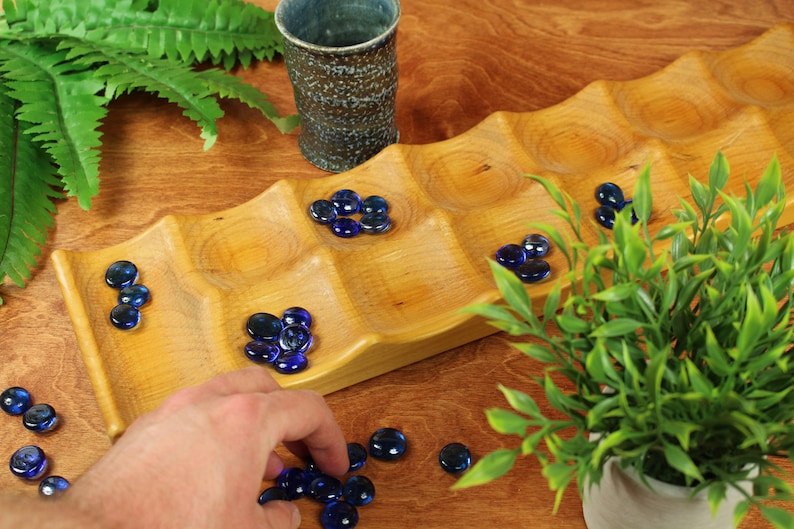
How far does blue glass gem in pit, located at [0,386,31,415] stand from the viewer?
35.2 inches

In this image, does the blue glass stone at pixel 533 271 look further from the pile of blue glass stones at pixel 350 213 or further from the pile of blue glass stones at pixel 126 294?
the pile of blue glass stones at pixel 126 294

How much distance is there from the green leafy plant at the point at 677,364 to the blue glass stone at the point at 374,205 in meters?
0.42

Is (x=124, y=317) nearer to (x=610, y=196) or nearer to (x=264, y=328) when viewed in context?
(x=264, y=328)

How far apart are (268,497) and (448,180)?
452mm

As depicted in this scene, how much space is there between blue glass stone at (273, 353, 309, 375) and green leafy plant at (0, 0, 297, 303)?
31 cm

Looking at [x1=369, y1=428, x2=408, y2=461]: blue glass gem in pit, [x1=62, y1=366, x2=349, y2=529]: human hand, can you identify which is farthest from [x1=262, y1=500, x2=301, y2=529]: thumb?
[x1=369, y1=428, x2=408, y2=461]: blue glass gem in pit

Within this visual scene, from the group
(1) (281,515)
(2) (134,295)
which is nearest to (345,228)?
(2) (134,295)

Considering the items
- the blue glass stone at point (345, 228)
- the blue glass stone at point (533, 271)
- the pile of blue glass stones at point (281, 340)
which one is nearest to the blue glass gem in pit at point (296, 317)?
the pile of blue glass stones at point (281, 340)

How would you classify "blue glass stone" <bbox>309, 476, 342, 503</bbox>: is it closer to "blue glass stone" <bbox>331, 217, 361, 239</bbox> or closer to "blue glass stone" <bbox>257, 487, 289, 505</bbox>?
"blue glass stone" <bbox>257, 487, 289, 505</bbox>

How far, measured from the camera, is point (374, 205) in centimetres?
103

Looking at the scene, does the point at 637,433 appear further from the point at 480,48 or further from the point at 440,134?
the point at 480,48

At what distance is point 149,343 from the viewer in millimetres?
914

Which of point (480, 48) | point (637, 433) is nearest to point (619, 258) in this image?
point (637, 433)

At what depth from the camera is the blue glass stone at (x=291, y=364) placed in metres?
0.88
